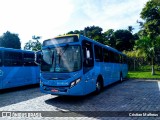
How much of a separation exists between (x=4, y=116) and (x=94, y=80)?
5.24 m

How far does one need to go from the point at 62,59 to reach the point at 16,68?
237 inches

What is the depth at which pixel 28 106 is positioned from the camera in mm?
8680

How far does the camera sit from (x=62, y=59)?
9156 mm

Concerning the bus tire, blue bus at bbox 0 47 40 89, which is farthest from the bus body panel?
the bus tire

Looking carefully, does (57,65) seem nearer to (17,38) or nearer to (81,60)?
(81,60)

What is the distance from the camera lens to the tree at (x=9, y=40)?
164 feet

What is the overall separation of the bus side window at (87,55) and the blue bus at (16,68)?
19.9 ft

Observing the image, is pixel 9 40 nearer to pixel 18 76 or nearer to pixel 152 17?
pixel 152 17

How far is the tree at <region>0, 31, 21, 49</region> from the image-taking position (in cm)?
4992

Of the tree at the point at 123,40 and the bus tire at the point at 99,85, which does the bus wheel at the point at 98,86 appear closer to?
the bus tire at the point at 99,85

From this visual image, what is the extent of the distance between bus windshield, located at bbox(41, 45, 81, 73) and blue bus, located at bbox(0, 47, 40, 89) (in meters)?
4.36

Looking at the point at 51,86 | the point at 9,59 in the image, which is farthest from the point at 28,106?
the point at 9,59

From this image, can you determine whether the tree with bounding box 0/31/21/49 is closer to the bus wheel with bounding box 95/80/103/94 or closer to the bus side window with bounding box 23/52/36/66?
the bus side window with bounding box 23/52/36/66

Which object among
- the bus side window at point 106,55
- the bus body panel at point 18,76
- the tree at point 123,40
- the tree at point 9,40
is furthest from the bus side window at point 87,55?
the tree at point 123,40
